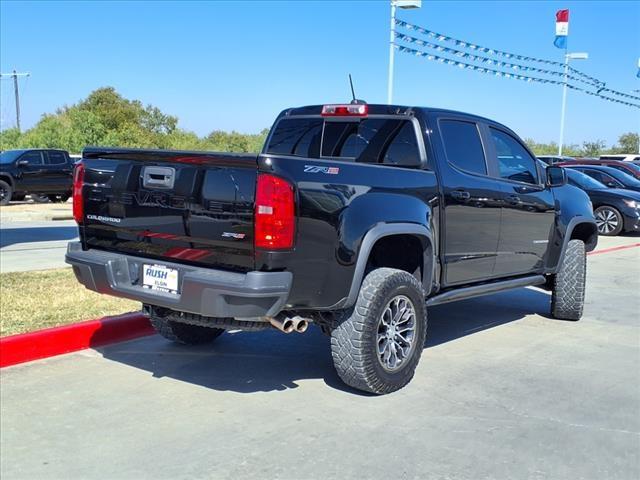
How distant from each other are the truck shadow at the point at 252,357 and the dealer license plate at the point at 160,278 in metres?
1.01

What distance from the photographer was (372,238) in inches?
171

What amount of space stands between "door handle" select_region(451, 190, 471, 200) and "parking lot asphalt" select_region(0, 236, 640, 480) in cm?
135

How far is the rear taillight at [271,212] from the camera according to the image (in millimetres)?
3824

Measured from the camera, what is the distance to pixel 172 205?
4195 millimetres

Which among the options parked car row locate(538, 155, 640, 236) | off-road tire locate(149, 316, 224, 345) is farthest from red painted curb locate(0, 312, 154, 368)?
parked car row locate(538, 155, 640, 236)

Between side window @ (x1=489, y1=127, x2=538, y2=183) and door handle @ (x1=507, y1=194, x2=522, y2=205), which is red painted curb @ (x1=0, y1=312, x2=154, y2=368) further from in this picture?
side window @ (x1=489, y1=127, x2=538, y2=183)

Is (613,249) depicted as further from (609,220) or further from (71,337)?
(71,337)

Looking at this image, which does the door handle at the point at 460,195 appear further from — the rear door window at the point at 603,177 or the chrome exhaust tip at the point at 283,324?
the rear door window at the point at 603,177

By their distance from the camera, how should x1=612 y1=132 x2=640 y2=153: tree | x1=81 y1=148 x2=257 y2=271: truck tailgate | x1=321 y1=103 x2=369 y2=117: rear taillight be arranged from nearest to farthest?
x1=81 y1=148 x2=257 y2=271: truck tailgate < x1=321 y1=103 x2=369 y2=117: rear taillight < x1=612 y1=132 x2=640 y2=153: tree

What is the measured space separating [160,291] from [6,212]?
1577cm

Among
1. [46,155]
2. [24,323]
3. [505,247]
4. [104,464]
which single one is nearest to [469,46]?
[46,155]

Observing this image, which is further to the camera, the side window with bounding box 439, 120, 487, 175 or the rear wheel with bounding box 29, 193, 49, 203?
the rear wheel with bounding box 29, 193, 49, 203

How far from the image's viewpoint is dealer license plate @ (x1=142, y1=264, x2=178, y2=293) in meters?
4.12

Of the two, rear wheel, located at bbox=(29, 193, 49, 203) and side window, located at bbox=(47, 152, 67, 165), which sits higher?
side window, located at bbox=(47, 152, 67, 165)
